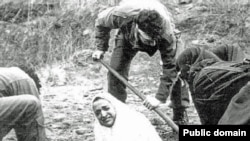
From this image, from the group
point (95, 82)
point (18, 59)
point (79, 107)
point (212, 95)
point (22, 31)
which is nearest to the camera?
point (212, 95)

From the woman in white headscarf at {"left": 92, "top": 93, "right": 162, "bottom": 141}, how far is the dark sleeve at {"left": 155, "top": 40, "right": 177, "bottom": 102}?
22.8 inches

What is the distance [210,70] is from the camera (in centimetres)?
360

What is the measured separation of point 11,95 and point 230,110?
1667 millimetres

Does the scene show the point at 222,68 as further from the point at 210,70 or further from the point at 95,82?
the point at 95,82

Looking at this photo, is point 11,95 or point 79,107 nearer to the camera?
point 11,95

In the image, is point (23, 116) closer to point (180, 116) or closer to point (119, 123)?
point (119, 123)

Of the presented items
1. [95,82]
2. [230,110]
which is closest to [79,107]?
[95,82]

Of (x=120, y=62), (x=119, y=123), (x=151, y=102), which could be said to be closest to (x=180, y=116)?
(x=120, y=62)

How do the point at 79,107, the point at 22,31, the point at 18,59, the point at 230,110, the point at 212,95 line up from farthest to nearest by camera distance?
the point at 22,31, the point at 18,59, the point at 79,107, the point at 212,95, the point at 230,110

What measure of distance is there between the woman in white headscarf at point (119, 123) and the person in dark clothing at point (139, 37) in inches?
10.9

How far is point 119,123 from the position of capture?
3.63 metres

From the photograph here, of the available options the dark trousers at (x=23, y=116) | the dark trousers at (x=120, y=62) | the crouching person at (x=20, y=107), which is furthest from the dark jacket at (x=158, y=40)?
the dark trousers at (x=23, y=116)

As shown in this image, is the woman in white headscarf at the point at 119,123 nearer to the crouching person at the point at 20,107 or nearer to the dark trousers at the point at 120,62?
the crouching person at the point at 20,107

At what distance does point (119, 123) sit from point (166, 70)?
2.68 ft
